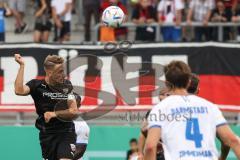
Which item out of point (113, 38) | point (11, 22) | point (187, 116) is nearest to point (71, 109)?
point (187, 116)

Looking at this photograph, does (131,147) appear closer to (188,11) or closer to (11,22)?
(188,11)

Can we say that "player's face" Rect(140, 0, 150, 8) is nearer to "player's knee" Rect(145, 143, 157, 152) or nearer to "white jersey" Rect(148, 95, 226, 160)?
"white jersey" Rect(148, 95, 226, 160)

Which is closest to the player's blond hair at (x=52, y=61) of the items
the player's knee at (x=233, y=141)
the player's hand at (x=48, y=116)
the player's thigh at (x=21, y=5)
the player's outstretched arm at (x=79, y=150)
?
the player's hand at (x=48, y=116)

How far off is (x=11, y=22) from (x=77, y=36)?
1694mm

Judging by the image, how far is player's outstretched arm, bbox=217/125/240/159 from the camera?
6.50 metres

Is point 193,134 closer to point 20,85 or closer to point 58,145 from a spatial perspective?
point 20,85

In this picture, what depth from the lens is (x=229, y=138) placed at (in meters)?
6.54

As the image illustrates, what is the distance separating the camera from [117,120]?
15.3 meters

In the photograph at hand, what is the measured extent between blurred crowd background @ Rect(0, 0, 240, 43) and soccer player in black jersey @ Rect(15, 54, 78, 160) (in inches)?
226

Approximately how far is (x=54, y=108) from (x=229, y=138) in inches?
163

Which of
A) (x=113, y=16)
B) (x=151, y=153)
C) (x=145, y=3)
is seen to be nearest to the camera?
(x=151, y=153)

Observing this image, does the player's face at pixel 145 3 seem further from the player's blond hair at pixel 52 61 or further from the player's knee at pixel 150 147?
the player's knee at pixel 150 147

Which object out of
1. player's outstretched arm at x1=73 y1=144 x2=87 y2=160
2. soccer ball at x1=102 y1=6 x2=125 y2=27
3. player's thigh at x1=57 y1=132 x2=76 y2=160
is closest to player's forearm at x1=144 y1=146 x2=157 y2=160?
player's thigh at x1=57 y1=132 x2=76 y2=160

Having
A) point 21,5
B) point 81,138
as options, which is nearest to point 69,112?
point 81,138
